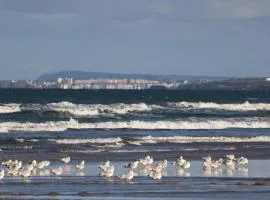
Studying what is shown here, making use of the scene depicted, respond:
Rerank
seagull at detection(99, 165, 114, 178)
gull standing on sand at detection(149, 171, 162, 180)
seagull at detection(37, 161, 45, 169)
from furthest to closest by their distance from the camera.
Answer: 1. seagull at detection(37, 161, 45, 169)
2. seagull at detection(99, 165, 114, 178)
3. gull standing on sand at detection(149, 171, 162, 180)

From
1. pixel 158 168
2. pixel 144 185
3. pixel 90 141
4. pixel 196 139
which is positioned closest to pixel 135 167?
pixel 158 168

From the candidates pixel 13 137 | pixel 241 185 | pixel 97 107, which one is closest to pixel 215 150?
pixel 13 137

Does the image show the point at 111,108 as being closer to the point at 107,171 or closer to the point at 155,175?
the point at 107,171

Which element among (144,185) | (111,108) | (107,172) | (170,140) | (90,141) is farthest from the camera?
(111,108)

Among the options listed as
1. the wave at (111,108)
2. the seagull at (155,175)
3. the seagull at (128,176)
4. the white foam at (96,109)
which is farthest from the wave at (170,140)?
the white foam at (96,109)

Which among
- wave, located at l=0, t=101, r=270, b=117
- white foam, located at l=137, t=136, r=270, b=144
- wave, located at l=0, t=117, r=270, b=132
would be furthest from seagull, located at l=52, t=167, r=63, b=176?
wave, located at l=0, t=101, r=270, b=117

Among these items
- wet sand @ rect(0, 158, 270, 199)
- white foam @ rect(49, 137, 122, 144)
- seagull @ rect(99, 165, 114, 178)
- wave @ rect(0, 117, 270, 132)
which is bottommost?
wet sand @ rect(0, 158, 270, 199)

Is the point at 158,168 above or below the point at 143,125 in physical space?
below

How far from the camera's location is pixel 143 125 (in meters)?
56.0

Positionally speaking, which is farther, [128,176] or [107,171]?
[107,171]

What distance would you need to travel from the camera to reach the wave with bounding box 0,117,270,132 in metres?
52.1

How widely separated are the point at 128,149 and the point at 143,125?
16368 millimetres

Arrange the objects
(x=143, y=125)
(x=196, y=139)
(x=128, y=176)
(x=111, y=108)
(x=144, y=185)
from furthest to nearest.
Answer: (x=111, y=108) < (x=143, y=125) < (x=196, y=139) < (x=128, y=176) < (x=144, y=185)

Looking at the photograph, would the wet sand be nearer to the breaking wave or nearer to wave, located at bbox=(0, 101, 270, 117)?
the breaking wave
